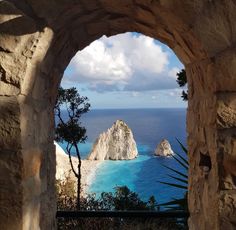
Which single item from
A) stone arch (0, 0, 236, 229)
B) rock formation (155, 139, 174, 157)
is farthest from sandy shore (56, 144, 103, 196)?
stone arch (0, 0, 236, 229)

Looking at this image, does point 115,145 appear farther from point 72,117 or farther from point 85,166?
point 72,117

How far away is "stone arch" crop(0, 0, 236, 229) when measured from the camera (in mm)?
1345

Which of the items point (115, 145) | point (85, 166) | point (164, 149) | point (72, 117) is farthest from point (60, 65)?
point (164, 149)

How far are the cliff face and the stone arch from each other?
19551 mm

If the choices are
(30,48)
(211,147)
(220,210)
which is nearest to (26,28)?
(30,48)

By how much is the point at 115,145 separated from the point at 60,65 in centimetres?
2267

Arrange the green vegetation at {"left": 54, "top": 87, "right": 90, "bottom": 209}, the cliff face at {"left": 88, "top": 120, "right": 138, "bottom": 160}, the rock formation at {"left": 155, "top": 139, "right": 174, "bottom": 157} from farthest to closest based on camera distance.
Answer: the rock formation at {"left": 155, "top": 139, "right": 174, "bottom": 157}, the cliff face at {"left": 88, "top": 120, "right": 138, "bottom": 160}, the green vegetation at {"left": 54, "top": 87, "right": 90, "bottom": 209}

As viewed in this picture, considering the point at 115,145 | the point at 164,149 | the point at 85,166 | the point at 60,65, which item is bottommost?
the point at 85,166

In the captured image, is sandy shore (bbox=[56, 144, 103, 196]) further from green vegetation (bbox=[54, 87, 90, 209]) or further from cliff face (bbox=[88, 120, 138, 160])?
green vegetation (bbox=[54, 87, 90, 209])

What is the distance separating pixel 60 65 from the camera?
1988 mm

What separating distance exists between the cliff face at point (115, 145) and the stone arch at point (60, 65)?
64.1ft

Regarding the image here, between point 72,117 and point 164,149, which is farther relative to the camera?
point 164,149

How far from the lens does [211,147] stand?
58.2 inches

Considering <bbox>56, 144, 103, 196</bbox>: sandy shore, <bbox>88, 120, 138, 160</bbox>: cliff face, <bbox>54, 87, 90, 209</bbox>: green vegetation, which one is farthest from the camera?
<bbox>88, 120, 138, 160</bbox>: cliff face
